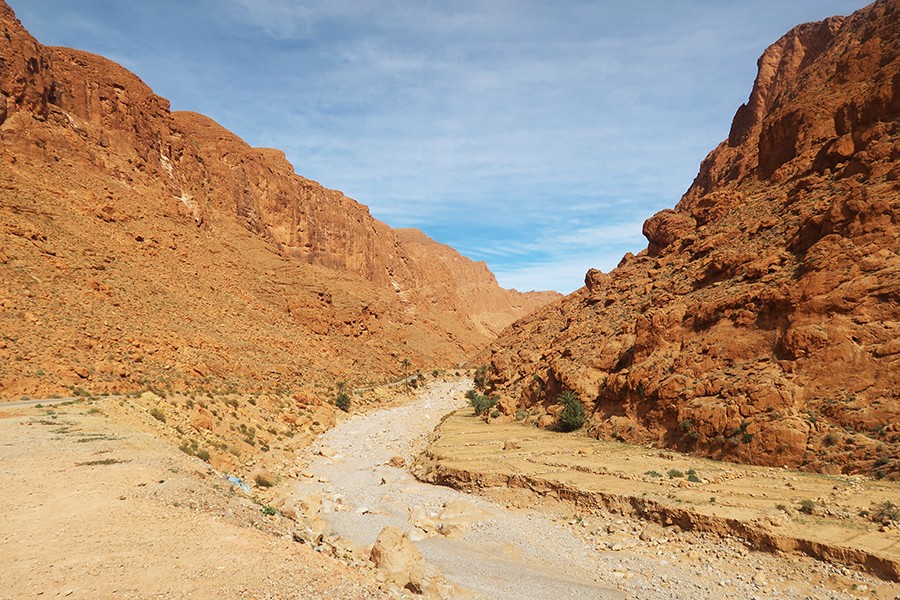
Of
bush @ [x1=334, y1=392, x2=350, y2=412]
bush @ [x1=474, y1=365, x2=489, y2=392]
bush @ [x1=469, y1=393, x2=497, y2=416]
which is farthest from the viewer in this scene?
bush @ [x1=474, y1=365, x2=489, y2=392]

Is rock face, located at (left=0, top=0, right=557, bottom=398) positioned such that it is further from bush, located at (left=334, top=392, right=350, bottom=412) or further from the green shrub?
the green shrub

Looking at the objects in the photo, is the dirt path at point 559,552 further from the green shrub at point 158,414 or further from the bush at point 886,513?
the green shrub at point 158,414

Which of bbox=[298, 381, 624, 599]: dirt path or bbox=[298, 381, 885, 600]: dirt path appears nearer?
bbox=[298, 381, 885, 600]: dirt path

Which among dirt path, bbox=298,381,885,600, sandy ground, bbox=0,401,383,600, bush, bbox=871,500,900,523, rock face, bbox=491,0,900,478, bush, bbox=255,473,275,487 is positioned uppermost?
rock face, bbox=491,0,900,478

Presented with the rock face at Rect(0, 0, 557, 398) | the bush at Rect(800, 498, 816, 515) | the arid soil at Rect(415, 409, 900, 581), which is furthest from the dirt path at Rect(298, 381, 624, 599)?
the rock face at Rect(0, 0, 557, 398)

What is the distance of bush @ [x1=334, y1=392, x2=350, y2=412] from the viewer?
126 ft

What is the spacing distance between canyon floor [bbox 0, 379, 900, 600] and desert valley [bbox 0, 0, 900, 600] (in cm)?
7

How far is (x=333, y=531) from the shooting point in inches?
561

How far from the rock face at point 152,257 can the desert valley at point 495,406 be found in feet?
0.94

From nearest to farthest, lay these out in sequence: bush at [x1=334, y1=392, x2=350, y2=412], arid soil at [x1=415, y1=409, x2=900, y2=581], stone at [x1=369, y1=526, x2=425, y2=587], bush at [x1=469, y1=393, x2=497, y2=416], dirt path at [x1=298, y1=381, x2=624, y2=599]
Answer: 1. stone at [x1=369, y1=526, x2=425, y2=587]
2. arid soil at [x1=415, y1=409, x2=900, y2=581]
3. dirt path at [x1=298, y1=381, x2=624, y2=599]
4. bush at [x1=469, y1=393, x2=497, y2=416]
5. bush at [x1=334, y1=392, x2=350, y2=412]

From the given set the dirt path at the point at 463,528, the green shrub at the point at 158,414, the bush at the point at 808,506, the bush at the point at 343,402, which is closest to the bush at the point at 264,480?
the dirt path at the point at 463,528

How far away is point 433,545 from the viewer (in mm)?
13672

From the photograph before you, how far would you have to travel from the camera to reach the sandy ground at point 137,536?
665cm

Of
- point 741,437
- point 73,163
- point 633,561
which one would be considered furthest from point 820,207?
point 73,163
